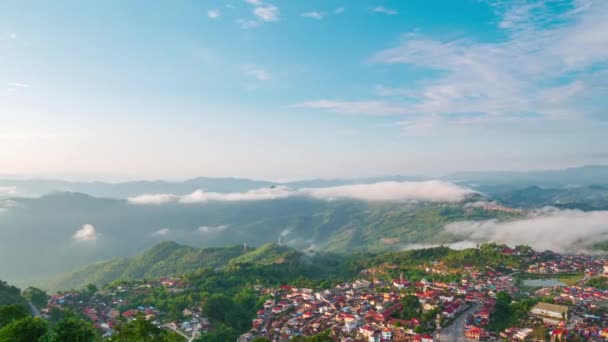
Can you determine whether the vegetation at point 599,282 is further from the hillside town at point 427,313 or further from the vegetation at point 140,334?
the vegetation at point 140,334

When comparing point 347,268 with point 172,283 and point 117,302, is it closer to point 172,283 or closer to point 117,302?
point 172,283

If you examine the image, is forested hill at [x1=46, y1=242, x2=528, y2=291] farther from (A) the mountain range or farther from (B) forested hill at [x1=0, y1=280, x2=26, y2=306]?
(B) forested hill at [x1=0, y1=280, x2=26, y2=306]

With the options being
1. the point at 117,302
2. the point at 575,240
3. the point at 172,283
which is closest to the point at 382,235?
the point at 575,240

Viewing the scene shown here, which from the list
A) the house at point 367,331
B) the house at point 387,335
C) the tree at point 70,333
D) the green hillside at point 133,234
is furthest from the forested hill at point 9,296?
the green hillside at point 133,234

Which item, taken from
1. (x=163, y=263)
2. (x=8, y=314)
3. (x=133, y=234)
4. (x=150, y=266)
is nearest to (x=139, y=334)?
(x=8, y=314)

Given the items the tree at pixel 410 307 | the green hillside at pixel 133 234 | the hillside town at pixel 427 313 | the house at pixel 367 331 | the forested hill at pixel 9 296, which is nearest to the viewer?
the hillside town at pixel 427 313

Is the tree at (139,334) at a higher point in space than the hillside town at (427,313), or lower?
higher

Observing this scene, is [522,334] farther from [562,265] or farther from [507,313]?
[562,265]

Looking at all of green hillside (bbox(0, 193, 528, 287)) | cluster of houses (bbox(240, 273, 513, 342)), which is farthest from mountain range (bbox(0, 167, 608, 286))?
cluster of houses (bbox(240, 273, 513, 342))
